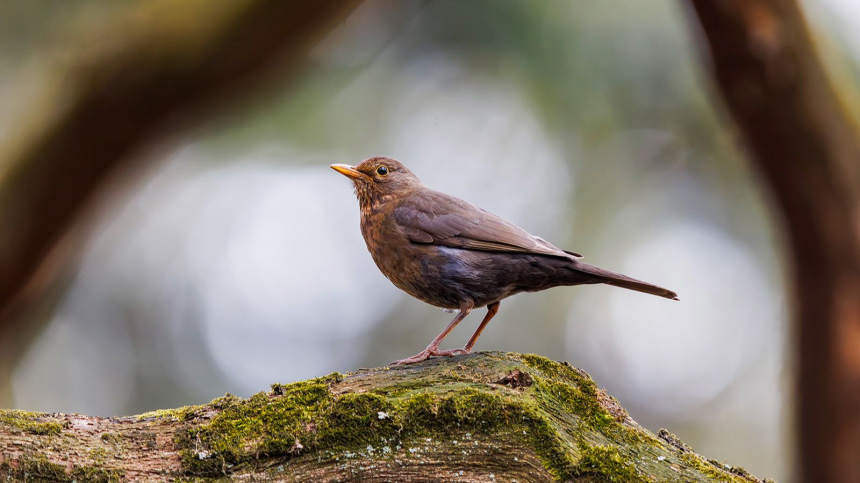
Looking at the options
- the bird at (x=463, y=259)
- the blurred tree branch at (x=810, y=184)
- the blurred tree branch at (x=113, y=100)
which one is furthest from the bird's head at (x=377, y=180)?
the blurred tree branch at (x=810, y=184)

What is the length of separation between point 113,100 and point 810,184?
15.9 feet

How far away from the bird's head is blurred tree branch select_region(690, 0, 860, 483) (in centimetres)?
232

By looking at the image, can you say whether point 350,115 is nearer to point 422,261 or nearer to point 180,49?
point 180,49

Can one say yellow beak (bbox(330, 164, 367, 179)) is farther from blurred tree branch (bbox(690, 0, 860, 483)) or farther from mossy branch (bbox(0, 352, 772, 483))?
mossy branch (bbox(0, 352, 772, 483))

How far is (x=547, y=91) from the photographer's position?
7980 mm

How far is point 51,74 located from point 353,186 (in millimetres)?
2120

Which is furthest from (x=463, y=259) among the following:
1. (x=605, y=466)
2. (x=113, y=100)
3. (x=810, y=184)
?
(x=810, y=184)

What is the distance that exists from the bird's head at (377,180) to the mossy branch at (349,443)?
2602 millimetres

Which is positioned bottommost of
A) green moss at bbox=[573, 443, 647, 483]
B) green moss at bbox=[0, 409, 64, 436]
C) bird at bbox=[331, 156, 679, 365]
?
green moss at bbox=[573, 443, 647, 483]

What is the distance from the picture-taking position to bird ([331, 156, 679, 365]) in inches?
168

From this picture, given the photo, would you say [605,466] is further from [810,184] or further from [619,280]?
[810,184]

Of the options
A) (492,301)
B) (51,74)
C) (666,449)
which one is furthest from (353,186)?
(666,449)

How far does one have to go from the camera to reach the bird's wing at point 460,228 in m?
4.39

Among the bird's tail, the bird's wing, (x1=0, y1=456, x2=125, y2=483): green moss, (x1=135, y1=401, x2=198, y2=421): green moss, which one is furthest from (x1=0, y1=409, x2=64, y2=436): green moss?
the bird's tail
